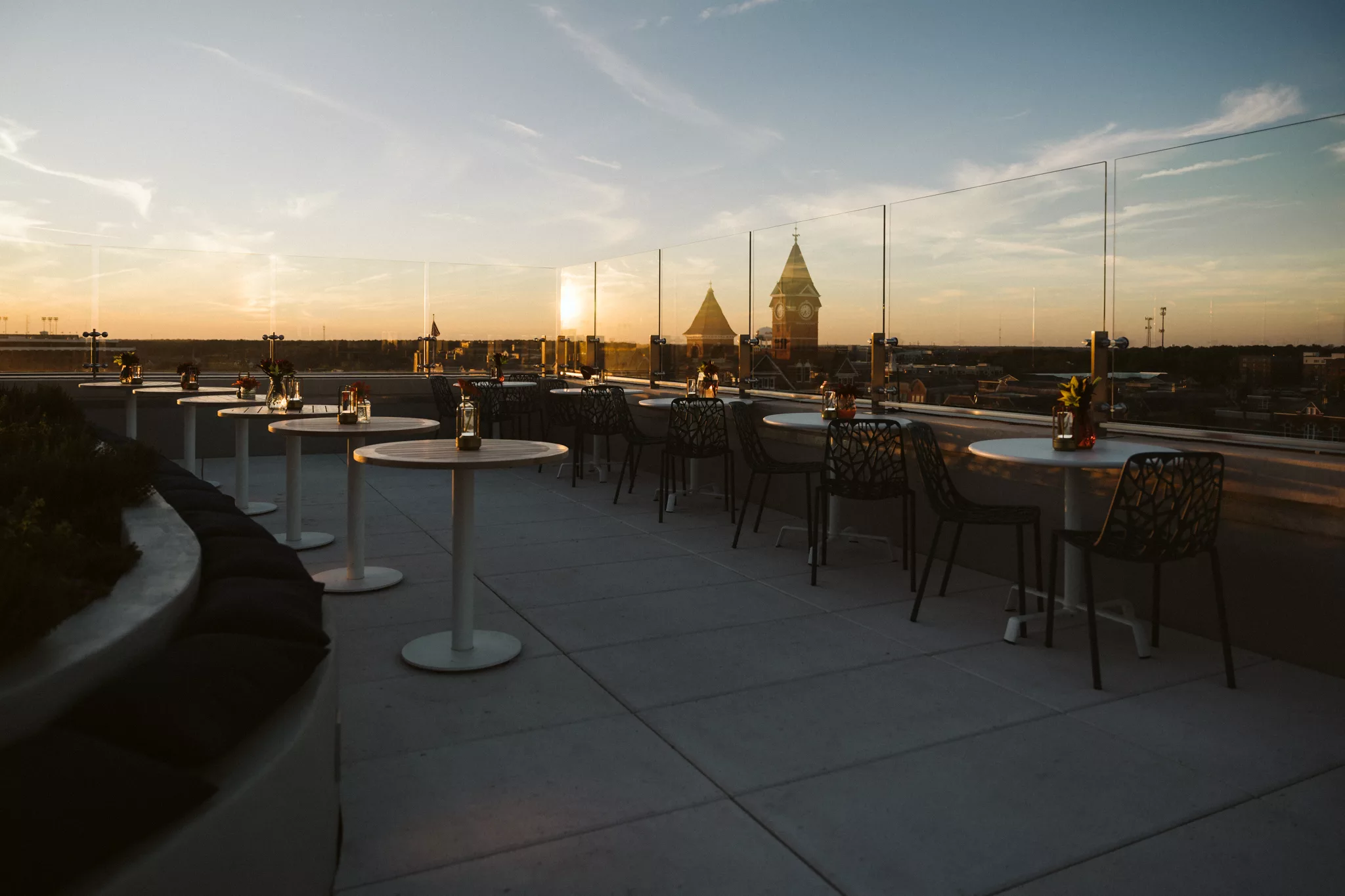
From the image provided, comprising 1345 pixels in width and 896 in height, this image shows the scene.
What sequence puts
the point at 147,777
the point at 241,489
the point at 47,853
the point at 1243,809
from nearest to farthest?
1. the point at 47,853
2. the point at 147,777
3. the point at 1243,809
4. the point at 241,489

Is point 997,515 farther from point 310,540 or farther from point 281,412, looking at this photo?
point 281,412

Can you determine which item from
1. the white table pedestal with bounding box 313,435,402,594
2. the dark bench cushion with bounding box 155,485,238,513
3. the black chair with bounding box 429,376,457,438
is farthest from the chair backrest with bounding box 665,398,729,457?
the black chair with bounding box 429,376,457,438

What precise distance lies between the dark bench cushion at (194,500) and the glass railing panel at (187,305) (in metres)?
7.69

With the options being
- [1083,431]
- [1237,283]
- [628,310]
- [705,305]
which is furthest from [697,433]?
[628,310]

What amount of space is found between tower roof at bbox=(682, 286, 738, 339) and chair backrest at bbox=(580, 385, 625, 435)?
3.29ft

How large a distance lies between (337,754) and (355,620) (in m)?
2.09

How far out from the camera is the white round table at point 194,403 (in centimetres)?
643

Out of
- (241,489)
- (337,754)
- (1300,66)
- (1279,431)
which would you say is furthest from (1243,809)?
(1300,66)

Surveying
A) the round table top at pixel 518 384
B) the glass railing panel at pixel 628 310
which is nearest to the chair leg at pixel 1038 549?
the glass railing panel at pixel 628 310

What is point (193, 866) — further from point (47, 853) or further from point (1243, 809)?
point (1243, 809)

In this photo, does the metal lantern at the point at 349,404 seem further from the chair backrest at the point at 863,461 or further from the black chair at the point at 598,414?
the black chair at the point at 598,414

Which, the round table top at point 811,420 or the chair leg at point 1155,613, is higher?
the round table top at point 811,420

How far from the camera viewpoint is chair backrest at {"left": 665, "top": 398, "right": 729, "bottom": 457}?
6355mm

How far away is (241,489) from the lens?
6.48 metres
